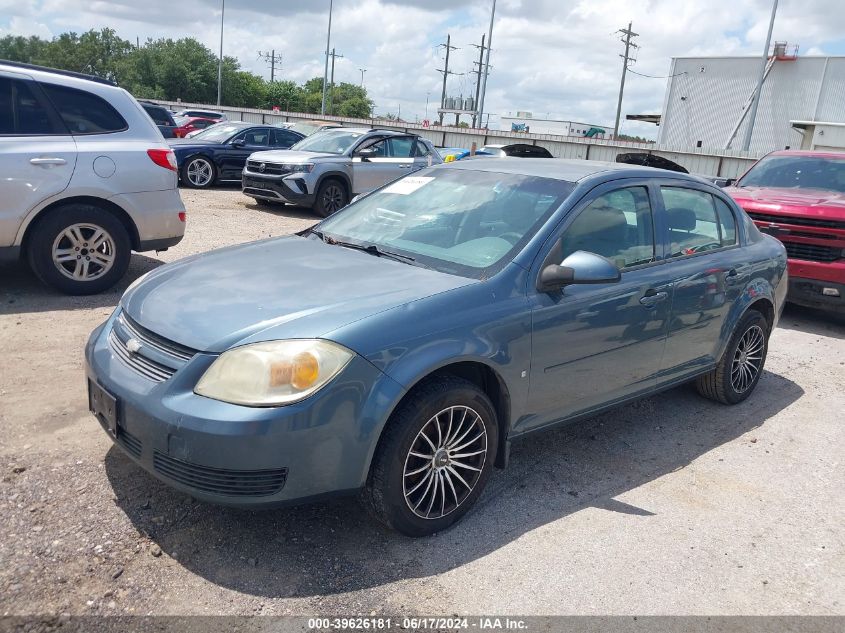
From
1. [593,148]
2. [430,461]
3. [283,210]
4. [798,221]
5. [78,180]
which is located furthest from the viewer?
[593,148]

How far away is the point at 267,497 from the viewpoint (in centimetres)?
277

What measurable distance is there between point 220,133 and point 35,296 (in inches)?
411

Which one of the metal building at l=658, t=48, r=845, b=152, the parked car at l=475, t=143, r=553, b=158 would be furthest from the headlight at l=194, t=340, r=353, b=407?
the metal building at l=658, t=48, r=845, b=152

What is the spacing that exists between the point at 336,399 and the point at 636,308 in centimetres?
197

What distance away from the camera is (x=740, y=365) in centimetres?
523

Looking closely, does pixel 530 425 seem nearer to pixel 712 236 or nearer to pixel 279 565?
pixel 279 565

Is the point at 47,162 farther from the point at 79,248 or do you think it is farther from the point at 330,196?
the point at 330,196

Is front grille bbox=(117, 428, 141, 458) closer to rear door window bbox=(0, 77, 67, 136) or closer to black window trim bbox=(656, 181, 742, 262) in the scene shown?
black window trim bbox=(656, 181, 742, 262)

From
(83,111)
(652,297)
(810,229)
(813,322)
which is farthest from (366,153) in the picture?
(652,297)

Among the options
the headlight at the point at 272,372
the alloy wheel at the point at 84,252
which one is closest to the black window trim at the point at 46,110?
the alloy wheel at the point at 84,252

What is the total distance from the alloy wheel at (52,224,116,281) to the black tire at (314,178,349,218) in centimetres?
644

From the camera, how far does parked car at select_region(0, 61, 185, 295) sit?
5910 mm

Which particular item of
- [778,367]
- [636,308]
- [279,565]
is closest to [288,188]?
[778,367]

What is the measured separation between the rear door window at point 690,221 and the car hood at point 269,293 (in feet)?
5.64
